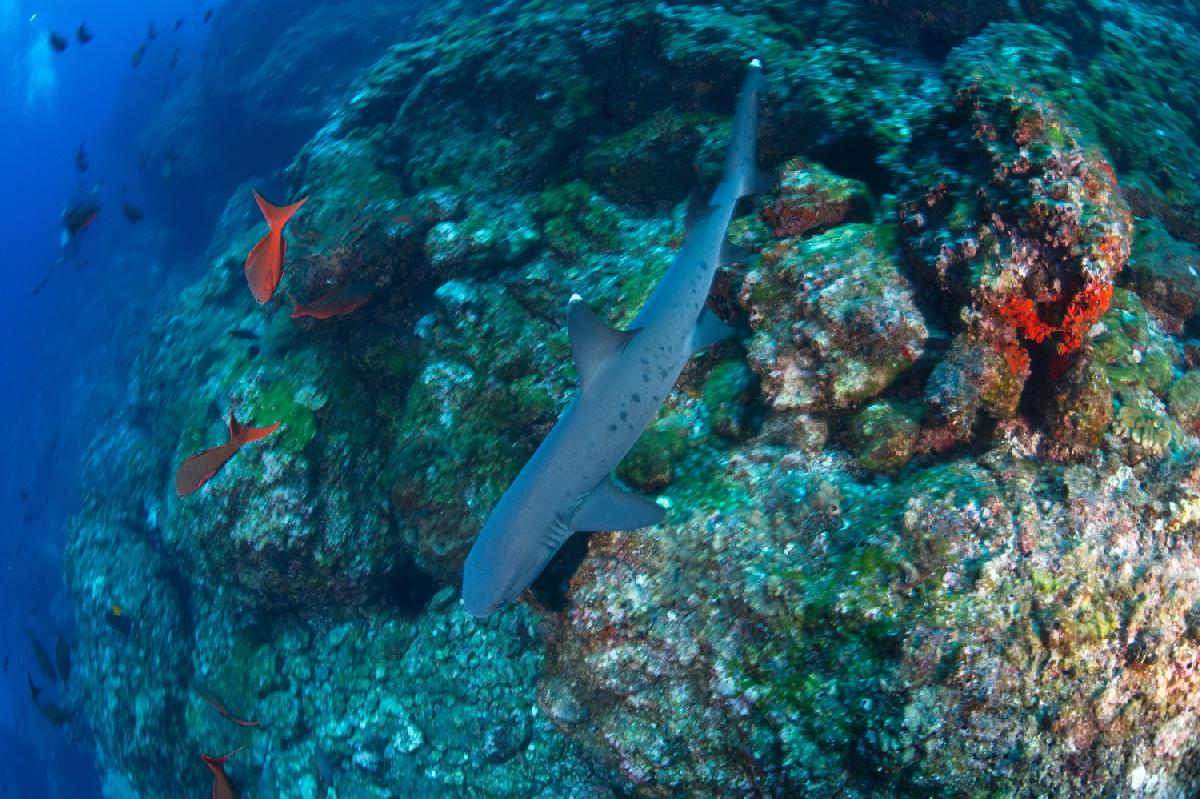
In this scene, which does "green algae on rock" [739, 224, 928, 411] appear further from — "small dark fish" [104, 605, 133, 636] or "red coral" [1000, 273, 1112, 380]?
"small dark fish" [104, 605, 133, 636]

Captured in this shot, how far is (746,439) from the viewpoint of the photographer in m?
4.27

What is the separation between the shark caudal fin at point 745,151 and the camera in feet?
14.5

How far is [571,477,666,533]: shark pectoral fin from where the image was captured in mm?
3580

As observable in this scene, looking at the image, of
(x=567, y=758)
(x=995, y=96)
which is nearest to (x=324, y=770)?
(x=567, y=758)

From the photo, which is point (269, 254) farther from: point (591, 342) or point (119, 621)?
point (119, 621)

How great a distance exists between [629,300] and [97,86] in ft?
342

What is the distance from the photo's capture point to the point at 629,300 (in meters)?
5.39

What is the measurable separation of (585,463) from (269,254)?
13.5 ft

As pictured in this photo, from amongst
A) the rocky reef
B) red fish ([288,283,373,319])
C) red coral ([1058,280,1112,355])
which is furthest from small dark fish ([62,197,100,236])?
red coral ([1058,280,1112,355])

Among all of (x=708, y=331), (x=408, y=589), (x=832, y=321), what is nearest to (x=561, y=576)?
(x=708, y=331)

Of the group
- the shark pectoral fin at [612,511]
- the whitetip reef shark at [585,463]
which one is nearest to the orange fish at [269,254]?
the whitetip reef shark at [585,463]

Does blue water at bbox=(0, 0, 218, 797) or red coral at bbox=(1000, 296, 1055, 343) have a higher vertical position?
red coral at bbox=(1000, 296, 1055, 343)

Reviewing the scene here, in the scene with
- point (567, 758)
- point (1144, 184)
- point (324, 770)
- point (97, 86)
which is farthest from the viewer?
point (97, 86)

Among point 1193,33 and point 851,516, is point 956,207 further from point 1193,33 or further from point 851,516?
point 1193,33
